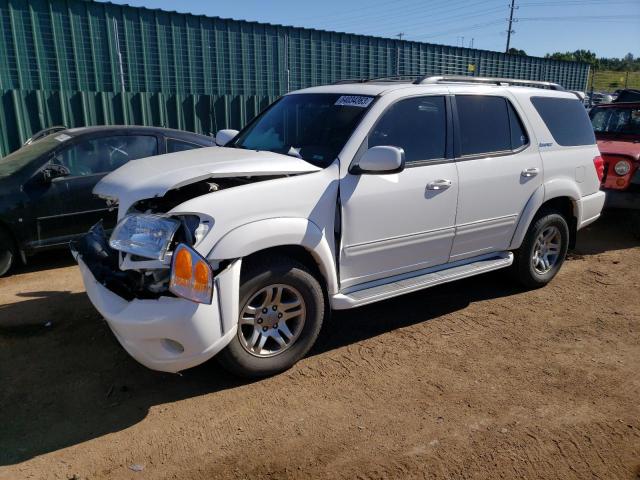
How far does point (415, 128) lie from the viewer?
166 inches

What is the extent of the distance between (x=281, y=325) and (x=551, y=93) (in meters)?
3.76

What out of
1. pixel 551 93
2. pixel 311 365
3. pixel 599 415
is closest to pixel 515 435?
pixel 599 415

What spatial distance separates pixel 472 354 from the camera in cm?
412

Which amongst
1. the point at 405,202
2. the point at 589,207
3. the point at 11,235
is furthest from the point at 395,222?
the point at 11,235

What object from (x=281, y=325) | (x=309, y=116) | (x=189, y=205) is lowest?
(x=281, y=325)

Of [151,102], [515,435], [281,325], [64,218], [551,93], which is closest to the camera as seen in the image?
[515,435]

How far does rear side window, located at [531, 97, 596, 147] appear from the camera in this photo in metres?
5.17

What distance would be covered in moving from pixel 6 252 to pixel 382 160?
4314mm

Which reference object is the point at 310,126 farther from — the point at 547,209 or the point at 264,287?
the point at 547,209

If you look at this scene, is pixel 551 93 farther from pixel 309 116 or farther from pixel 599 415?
pixel 599 415

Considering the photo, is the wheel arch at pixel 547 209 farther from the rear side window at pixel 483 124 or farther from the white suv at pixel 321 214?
the rear side window at pixel 483 124

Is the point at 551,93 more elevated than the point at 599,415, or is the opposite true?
the point at 551,93

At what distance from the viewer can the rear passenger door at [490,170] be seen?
4.47m

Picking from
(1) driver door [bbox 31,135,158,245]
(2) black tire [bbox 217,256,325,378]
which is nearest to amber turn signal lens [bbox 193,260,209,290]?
(2) black tire [bbox 217,256,325,378]
